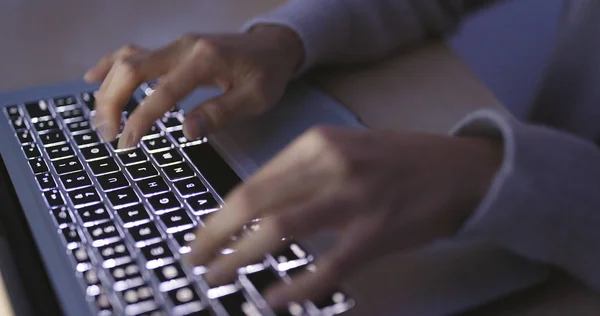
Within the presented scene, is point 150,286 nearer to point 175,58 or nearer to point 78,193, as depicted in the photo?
point 78,193

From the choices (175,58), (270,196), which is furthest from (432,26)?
(270,196)

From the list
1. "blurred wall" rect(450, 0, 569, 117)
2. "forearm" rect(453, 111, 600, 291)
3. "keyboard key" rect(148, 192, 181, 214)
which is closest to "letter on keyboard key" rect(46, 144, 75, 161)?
"keyboard key" rect(148, 192, 181, 214)

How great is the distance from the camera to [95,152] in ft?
1.77

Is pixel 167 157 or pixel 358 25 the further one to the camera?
pixel 358 25

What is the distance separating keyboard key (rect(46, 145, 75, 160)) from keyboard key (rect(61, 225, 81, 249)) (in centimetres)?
10

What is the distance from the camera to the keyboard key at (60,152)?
528mm

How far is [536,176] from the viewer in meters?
0.42

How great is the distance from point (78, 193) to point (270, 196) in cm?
16

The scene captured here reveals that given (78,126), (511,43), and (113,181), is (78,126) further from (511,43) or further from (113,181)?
(511,43)

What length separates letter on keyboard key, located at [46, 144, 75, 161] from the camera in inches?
20.8

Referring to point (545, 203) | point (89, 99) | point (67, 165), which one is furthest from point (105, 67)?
point (545, 203)

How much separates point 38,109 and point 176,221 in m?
0.22

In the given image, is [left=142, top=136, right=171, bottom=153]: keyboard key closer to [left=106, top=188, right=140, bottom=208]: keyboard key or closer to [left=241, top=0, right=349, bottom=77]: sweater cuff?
[left=106, top=188, right=140, bottom=208]: keyboard key

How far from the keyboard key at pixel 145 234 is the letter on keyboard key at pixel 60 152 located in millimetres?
124
